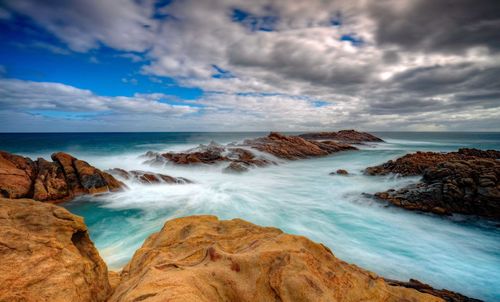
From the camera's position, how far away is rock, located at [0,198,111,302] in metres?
2.40

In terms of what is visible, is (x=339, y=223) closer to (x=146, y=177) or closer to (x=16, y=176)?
(x=146, y=177)

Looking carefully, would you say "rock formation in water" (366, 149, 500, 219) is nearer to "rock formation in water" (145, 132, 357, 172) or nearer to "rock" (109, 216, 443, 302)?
"rock" (109, 216, 443, 302)

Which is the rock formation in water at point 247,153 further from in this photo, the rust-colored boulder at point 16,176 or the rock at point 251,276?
the rock at point 251,276

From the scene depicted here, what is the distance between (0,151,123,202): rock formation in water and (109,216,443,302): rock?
9.73m

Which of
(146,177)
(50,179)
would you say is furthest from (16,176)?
(146,177)

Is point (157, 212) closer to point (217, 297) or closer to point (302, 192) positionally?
point (302, 192)

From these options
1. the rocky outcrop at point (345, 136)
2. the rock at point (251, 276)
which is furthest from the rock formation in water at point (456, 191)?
the rocky outcrop at point (345, 136)

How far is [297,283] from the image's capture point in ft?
9.28

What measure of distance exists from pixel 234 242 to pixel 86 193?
11.1 metres

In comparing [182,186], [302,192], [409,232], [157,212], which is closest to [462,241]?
[409,232]

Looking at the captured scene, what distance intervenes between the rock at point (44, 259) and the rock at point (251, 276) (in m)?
0.40

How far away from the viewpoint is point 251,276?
3.01 m

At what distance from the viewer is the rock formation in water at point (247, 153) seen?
72.1 ft

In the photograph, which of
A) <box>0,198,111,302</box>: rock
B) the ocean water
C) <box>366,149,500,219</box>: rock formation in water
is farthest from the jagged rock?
<box>0,198,111,302</box>: rock
